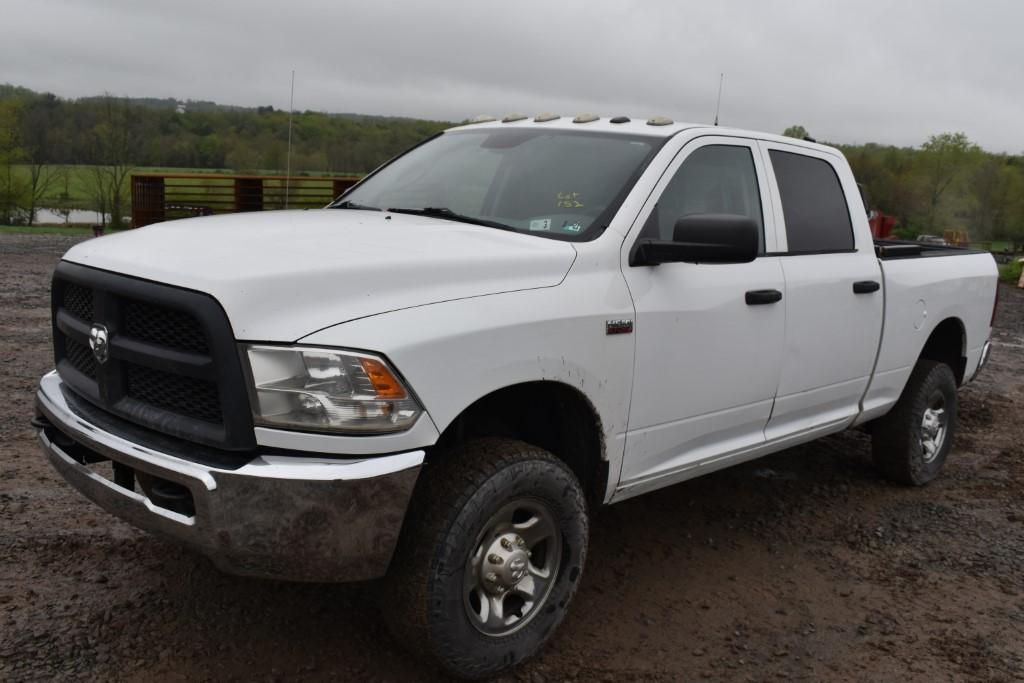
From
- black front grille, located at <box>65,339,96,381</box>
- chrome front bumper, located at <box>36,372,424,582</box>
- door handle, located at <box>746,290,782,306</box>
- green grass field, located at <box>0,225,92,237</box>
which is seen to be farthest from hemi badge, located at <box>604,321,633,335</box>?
green grass field, located at <box>0,225,92,237</box>

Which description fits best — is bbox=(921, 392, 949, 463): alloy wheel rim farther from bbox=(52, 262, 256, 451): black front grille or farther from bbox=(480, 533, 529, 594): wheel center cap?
bbox=(52, 262, 256, 451): black front grille

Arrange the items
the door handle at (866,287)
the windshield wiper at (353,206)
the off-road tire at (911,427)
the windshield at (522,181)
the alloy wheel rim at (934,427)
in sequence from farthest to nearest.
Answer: the alloy wheel rim at (934,427), the off-road tire at (911,427), the door handle at (866,287), the windshield wiper at (353,206), the windshield at (522,181)

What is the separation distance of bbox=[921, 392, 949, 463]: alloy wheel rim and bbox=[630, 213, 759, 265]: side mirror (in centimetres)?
269

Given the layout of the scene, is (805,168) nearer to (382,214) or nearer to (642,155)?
(642,155)

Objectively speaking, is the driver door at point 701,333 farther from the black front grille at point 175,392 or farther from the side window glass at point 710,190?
the black front grille at point 175,392

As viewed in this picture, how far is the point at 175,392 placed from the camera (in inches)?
111

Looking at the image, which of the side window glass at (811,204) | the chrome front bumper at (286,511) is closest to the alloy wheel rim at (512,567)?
the chrome front bumper at (286,511)

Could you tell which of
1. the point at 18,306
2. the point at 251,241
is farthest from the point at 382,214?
the point at 18,306

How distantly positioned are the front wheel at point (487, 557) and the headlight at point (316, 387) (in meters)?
0.42

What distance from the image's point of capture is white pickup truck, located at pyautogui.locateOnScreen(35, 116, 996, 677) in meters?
2.63


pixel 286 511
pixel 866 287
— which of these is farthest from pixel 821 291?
pixel 286 511

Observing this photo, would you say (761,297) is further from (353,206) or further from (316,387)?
(316,387)

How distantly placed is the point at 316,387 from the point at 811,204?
296cm

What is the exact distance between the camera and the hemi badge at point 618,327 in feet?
11.0
